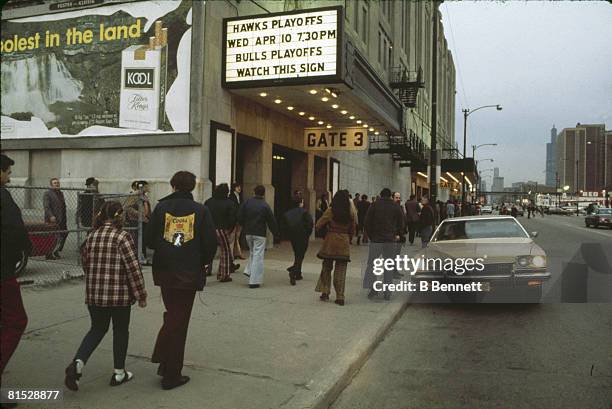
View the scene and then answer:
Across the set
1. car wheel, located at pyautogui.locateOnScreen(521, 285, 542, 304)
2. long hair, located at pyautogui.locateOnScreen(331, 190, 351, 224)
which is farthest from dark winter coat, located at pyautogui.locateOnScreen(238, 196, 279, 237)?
car wheel, located at pyautogui.locateOnScreen(521, 285, 542, 304)

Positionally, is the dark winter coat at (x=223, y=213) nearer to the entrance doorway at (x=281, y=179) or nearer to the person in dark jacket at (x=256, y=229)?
the person in dark jacket at (x=256, y=229)

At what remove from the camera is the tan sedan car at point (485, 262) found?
790 centimetres

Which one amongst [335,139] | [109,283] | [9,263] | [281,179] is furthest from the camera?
[281,179]

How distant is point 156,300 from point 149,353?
8.55ft

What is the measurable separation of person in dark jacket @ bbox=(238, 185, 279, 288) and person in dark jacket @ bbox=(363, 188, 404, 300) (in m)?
1.74

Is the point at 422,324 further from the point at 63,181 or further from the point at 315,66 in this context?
the point at 63,181

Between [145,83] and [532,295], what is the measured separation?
10.3 metres

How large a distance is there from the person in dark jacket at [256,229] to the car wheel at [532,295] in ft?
14.3

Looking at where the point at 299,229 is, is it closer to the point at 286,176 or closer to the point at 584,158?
the point at 286,176

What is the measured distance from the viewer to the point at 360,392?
4762 mm

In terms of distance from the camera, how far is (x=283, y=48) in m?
13.0

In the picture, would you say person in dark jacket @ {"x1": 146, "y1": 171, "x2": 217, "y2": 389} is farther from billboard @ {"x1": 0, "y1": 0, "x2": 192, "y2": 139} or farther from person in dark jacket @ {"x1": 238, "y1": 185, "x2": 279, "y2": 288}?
billboard @ {"x1": 0, "y1": 0, "x2": 192, "y2": 139}

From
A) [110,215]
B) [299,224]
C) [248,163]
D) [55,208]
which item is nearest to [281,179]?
[248,163]

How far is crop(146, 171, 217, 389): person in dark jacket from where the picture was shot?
4.50m
